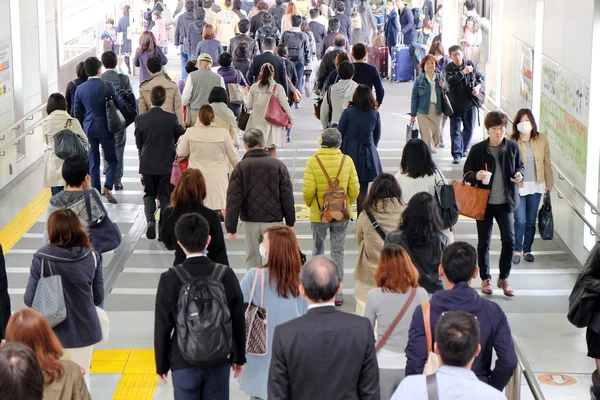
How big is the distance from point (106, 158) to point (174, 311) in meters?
7.64

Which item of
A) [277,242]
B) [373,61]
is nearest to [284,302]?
[277,242]

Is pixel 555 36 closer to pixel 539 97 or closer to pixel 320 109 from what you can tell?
pixel 539 97

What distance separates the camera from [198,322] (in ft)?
18.5

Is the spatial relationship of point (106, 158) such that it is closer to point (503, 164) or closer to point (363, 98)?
point (363, 98)

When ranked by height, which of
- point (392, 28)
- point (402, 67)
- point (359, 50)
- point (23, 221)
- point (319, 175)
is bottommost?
point (23, 221)

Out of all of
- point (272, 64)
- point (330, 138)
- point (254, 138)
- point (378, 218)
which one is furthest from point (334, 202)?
point (272, 64)

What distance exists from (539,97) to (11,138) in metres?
6.89

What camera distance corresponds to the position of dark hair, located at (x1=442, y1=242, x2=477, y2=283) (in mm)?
5445

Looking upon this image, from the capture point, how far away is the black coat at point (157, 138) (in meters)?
11.1

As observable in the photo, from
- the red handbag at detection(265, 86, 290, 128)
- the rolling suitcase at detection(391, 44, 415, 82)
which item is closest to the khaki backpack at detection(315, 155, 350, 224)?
the red handbag at detection(265, 86, 290, 128)

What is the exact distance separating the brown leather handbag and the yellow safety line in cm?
508

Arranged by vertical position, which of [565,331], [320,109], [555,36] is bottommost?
[565,331]

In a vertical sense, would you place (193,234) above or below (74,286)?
above

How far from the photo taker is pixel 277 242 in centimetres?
611
